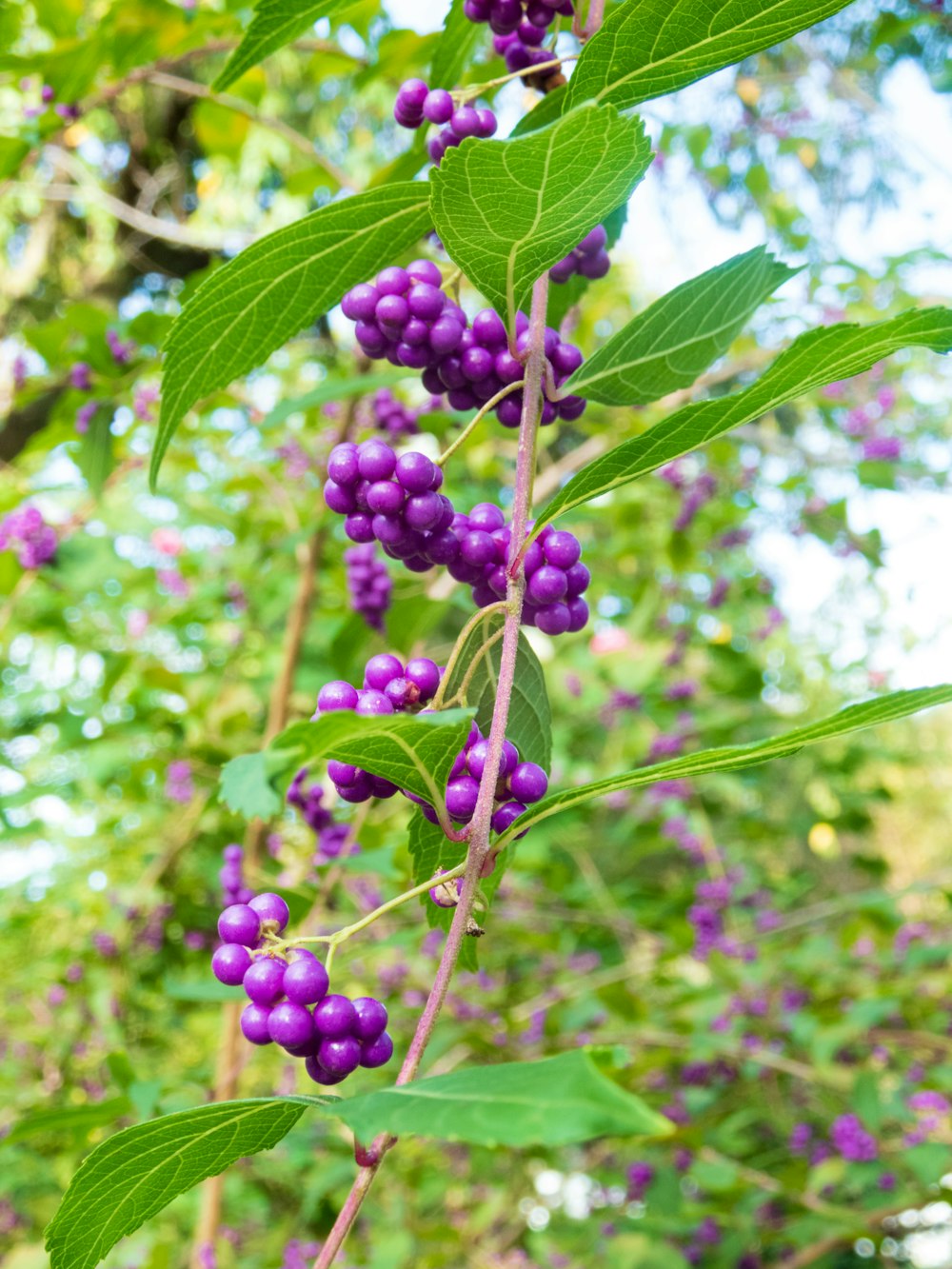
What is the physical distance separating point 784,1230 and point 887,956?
95 cm

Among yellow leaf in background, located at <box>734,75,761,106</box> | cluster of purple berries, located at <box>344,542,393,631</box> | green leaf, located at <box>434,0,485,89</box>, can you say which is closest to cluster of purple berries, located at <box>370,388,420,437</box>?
cluster of purple berries, located at <box>344,542,393,631</box>

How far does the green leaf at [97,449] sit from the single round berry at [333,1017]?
181 centimetres

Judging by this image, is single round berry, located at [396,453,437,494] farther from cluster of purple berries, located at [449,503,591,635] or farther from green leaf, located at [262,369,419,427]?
green leaf, located at [262,369,419,427]

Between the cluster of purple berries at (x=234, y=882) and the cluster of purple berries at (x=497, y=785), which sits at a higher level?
the cluster of purple berries at (x=234, y=882)

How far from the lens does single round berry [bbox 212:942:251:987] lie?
0.71 meters

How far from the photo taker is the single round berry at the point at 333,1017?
664 millimetres

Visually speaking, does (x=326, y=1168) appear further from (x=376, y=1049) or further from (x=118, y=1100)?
(x=376, y=1049)

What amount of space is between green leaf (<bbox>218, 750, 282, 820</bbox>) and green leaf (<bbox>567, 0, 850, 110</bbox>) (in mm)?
552

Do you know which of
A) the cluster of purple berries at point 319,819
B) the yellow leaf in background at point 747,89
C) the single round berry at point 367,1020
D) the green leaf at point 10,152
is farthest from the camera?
the yellow leaf in background at point 747,89

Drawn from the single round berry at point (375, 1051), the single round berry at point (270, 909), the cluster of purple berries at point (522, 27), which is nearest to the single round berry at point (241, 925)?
the single round berry at point (270, 909)

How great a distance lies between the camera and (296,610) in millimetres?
2334

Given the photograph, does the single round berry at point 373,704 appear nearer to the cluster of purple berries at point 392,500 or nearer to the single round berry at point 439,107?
the cluster of purple berries at point 392,500

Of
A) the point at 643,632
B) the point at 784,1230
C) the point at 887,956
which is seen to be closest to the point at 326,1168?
the point at 784,1230

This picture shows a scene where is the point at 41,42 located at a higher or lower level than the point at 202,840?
higher
